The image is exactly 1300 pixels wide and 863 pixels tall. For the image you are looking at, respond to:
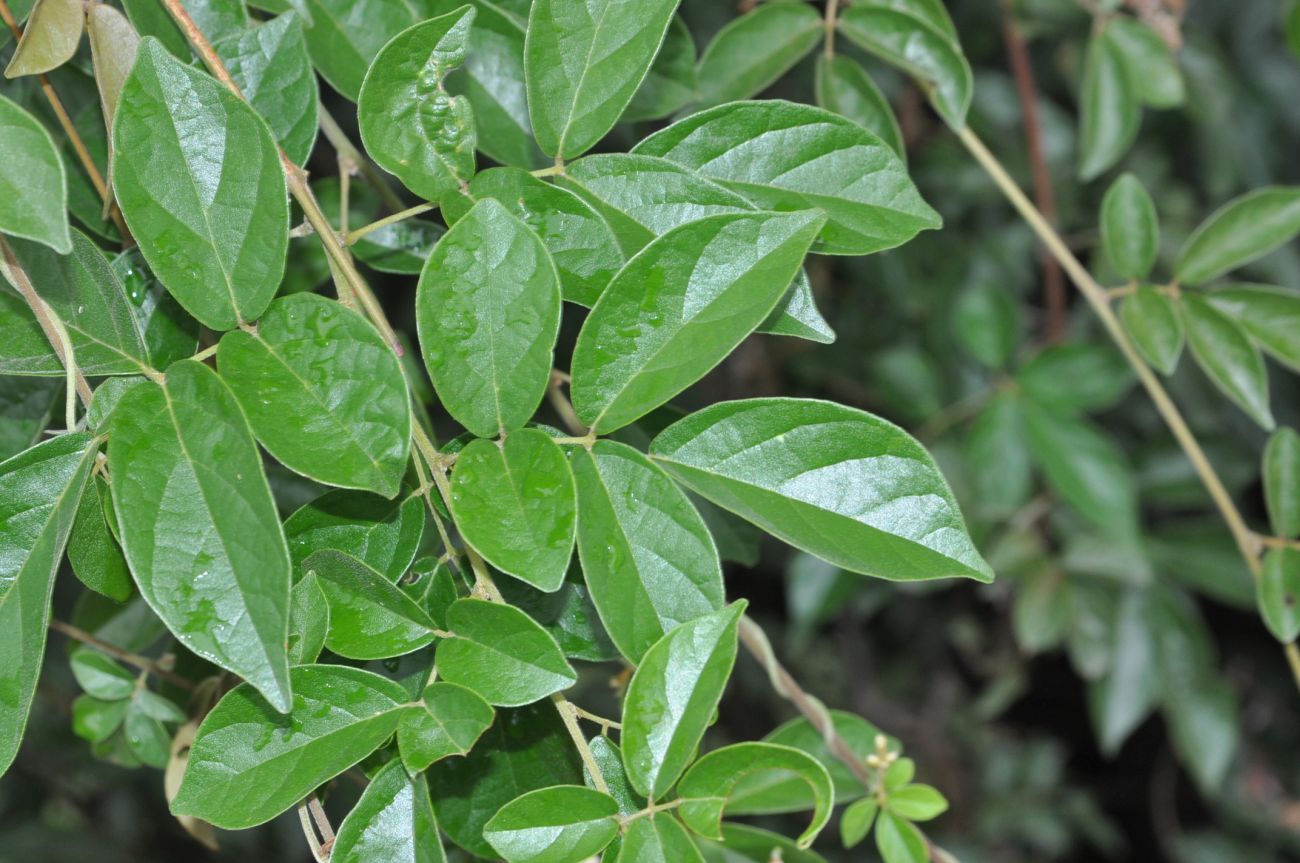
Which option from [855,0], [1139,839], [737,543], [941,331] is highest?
[855,0]

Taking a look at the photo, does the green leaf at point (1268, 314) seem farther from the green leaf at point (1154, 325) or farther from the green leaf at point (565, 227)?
the green leaf at point (565, 227)

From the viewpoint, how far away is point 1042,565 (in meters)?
1.60

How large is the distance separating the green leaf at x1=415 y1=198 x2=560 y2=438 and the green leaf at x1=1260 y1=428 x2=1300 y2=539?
2.02ft

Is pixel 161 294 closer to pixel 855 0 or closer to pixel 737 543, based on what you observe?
pixel 737 543

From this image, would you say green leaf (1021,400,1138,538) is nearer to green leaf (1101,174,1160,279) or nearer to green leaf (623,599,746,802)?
green leaf (1101,174,1160,279)

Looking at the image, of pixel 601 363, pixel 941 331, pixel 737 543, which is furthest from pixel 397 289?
pixel 601 363

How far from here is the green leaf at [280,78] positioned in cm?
59

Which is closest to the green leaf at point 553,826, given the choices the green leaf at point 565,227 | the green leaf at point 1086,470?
the green leaf at point 565,227

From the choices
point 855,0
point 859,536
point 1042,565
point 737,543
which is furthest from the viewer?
point 1042,565

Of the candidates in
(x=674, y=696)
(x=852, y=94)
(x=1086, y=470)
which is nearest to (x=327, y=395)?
(x=674, y=696)

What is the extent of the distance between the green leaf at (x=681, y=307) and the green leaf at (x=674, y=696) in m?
0.10

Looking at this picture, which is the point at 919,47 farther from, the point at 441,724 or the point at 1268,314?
the point at 441,724

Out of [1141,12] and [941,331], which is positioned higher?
[1141,12]

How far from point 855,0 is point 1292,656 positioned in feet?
1.85
